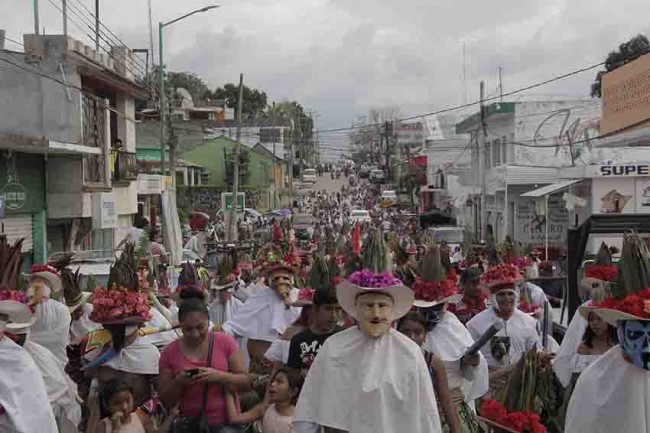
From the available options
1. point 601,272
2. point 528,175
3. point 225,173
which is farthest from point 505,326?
point 225,173

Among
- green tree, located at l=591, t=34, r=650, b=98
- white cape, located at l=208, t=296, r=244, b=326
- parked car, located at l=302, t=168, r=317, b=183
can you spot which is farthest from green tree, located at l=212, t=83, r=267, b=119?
white cape, located at l=208, t=296, r=244, b=326

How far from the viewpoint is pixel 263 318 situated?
899 cm

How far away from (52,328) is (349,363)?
12.3 feet

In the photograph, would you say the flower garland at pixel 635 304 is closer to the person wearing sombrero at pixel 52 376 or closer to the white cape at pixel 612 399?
the white cape at pixel 612 399

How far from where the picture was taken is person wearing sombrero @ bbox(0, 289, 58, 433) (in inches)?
207

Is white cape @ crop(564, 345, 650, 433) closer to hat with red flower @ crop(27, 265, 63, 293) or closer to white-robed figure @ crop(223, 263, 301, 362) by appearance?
white-robed figure @ crop(223, 263, 301, 362)

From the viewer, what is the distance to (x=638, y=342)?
4.71m

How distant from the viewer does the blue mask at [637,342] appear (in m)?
4.67

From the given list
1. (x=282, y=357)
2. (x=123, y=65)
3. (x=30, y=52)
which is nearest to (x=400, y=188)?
(x=123, y=65)

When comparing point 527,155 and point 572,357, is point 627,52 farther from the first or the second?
point 572,357

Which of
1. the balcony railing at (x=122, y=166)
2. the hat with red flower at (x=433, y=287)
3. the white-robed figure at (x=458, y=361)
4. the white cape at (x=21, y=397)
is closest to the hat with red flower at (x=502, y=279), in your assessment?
the hat with red flower at (x=433, y=287)

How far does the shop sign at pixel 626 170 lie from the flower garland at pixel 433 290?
852 inches

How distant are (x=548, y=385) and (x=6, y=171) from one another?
18729 mm

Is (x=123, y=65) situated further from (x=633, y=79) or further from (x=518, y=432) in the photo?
(x=518, y=432)
